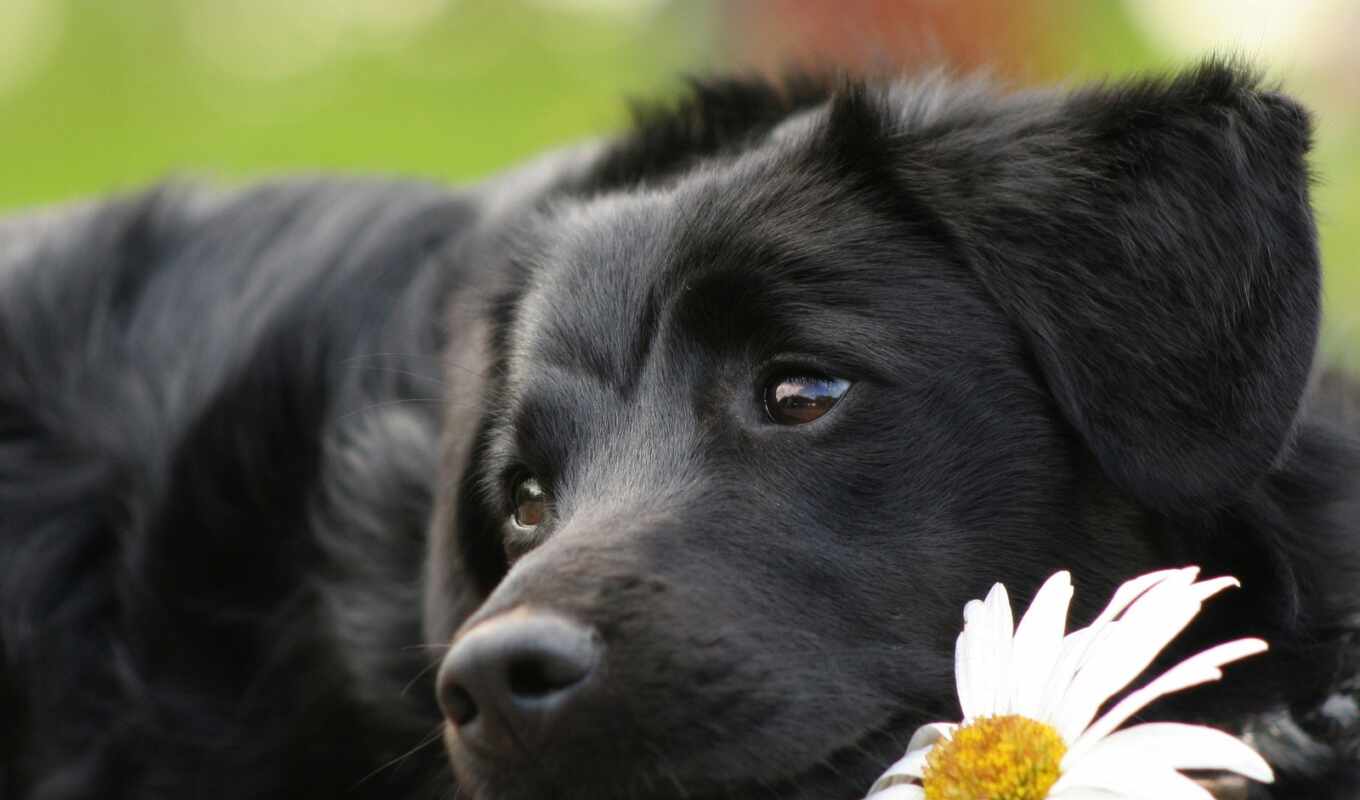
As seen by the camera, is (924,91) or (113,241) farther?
(113,241)

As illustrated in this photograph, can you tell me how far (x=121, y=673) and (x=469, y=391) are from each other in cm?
130

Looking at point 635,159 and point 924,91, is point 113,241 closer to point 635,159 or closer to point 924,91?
point 635,159

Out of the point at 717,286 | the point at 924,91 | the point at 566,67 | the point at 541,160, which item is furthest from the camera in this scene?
the point at 566,67

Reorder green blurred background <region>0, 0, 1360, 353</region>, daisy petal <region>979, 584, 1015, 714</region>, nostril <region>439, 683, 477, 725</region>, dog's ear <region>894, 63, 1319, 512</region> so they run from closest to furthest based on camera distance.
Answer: daisy petal <region>979, 584, 1015, 714</region>, nostril <region>439, 683, 477, 725</region>, dog's ear <region>894, 63, 1319, 512</region>, green blurred background <region>0, 0, 1360, 353</region>

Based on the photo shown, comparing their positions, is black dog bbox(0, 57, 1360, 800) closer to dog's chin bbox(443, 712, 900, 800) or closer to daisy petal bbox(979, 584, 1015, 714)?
dog's chin bbox(443, 712, 900, 800)

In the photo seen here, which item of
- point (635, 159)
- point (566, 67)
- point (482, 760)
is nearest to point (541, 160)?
point (635, 159)

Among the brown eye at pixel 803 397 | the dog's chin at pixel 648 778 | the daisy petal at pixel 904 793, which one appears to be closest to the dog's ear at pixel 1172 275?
the brown eye at pixel 803 397

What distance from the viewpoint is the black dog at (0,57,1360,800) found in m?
2.35

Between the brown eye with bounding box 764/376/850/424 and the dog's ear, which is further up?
the dog's ear

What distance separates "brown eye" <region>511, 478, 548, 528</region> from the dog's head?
21mm

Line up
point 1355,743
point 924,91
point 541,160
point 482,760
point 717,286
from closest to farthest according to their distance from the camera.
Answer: point 482,760 → point 717,286 → point 1355,743 → point 924,91 → point 541,160

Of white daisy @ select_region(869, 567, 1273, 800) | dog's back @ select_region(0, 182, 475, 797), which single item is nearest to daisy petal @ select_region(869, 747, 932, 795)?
white daisy @ select_region(869, 567, 1273, 800)

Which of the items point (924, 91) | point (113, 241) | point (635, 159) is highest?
point (924, 91)

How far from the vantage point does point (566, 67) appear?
12273mm
